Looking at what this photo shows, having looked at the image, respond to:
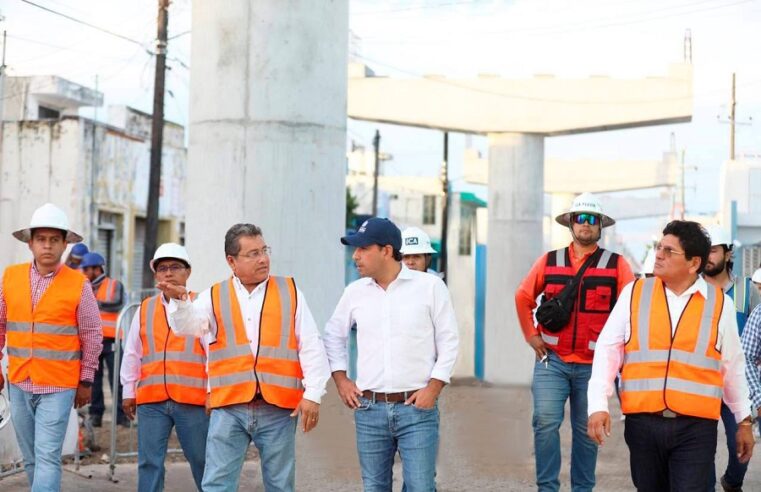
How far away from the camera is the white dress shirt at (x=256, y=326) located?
672 centimetres

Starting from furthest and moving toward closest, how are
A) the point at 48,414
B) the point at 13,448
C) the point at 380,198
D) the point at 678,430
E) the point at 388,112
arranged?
the point at 380,198 → the point at 388,112 → the point at 13,448 → the point at 48,414 → the point at 678,430

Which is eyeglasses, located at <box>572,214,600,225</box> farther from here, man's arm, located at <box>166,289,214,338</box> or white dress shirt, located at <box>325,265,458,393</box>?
man's arm, located at <box>166,289,214,338</box>

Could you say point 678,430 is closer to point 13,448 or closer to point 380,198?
point 13,448

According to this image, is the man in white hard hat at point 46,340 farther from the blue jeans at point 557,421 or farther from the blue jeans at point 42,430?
the blue jeans at point 557,421

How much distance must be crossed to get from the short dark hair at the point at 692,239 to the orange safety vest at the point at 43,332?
3.85 meters

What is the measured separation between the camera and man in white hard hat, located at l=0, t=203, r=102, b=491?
25.0ft

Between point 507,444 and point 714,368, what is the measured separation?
19.7 ft

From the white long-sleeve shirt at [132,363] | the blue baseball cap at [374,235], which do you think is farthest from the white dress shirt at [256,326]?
the white long-sleeve shirt at [132,363]

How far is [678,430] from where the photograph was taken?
5.96 metres

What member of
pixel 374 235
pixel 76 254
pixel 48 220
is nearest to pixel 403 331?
pixel 374 235

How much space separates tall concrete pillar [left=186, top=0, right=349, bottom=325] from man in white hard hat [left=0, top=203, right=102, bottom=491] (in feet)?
10.3

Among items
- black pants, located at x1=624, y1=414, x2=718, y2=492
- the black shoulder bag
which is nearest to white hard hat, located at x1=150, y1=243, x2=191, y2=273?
the black shoulder bag

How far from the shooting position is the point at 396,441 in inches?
263

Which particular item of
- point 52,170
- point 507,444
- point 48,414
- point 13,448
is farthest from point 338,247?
point 52,170
